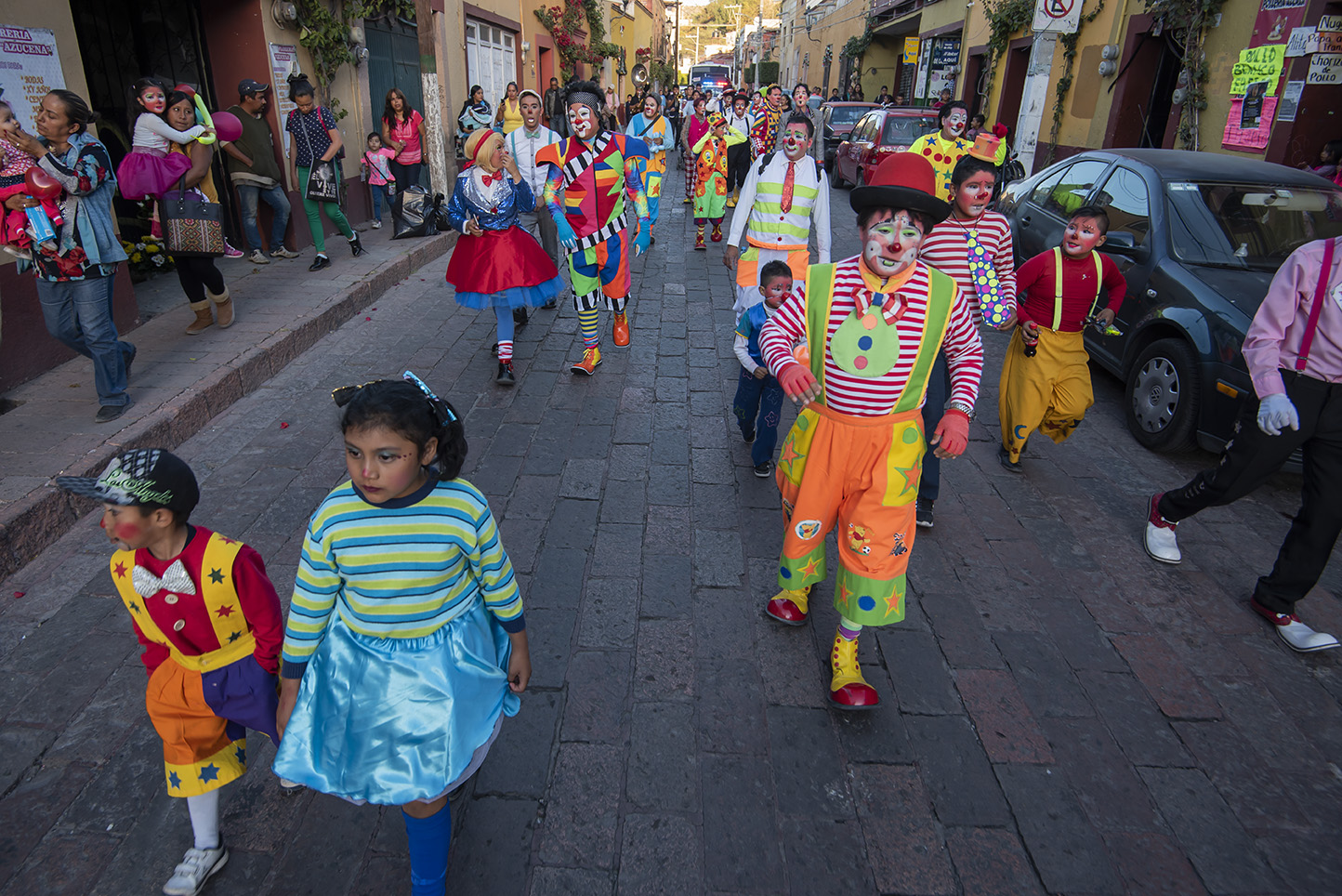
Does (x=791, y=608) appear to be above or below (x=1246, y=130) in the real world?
below

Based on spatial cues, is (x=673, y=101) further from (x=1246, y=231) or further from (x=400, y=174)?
(x=1246, y=231)

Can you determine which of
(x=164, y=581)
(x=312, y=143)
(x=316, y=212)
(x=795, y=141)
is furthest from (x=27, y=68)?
(x=164, y=581)

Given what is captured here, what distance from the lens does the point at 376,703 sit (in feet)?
6.31

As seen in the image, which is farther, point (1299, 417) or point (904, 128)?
point (904, 128)

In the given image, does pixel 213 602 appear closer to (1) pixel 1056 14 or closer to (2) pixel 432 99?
(2) pixel 432 99

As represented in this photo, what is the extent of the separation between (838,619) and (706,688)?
0.78 metres

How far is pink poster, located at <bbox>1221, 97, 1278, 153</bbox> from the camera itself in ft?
31.3

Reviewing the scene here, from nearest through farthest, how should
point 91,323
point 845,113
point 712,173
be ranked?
point 91,323
point 712,173
point 845,113

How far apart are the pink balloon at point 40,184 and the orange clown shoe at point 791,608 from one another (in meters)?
4.24

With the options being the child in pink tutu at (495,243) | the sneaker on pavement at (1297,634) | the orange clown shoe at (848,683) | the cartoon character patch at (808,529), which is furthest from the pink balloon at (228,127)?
the sneaker on pavement at (1297,634)

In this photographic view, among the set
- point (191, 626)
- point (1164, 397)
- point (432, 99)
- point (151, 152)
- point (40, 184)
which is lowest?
point (1164, 397)

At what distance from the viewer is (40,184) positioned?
416cm

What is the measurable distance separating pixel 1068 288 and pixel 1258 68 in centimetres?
815

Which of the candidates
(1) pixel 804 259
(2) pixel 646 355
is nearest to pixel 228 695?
(1) pixel 804 259
